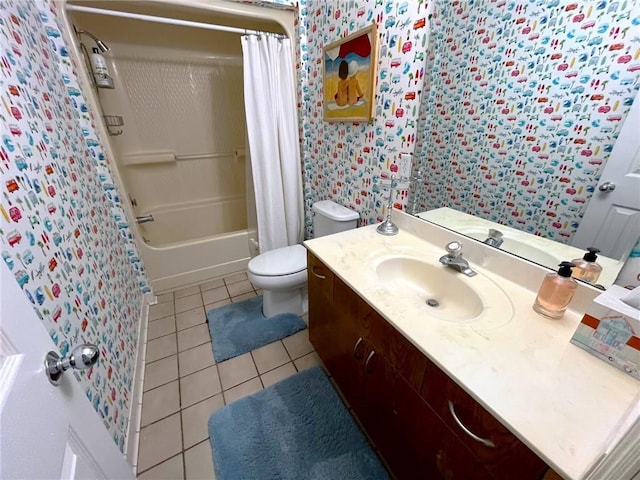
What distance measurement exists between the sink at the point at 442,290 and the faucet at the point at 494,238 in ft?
0.44

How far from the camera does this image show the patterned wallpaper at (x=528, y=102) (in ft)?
2.24

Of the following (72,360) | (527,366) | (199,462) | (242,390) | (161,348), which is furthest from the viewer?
(161,348)

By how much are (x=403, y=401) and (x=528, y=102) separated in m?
1.01

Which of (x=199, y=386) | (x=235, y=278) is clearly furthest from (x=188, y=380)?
(x=235, y=278)

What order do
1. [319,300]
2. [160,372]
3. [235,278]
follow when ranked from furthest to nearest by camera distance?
[235,278] → [160,372] → [319,300]

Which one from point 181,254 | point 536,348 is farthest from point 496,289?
point 181,254

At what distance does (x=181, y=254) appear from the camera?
7.06 feet

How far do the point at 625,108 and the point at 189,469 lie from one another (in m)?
1.87

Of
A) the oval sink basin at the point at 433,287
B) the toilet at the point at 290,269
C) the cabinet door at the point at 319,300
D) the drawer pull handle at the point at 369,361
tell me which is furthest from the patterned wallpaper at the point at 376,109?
the drawer pull handle at the point at 369,361

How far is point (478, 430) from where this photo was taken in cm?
59

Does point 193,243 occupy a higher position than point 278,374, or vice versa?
point 193,243

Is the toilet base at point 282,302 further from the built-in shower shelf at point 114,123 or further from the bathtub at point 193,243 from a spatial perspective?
the built-in shower shelf at point 114,123

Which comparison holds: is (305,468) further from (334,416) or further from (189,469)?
(189,469)

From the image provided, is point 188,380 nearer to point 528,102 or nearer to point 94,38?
point 528,102
